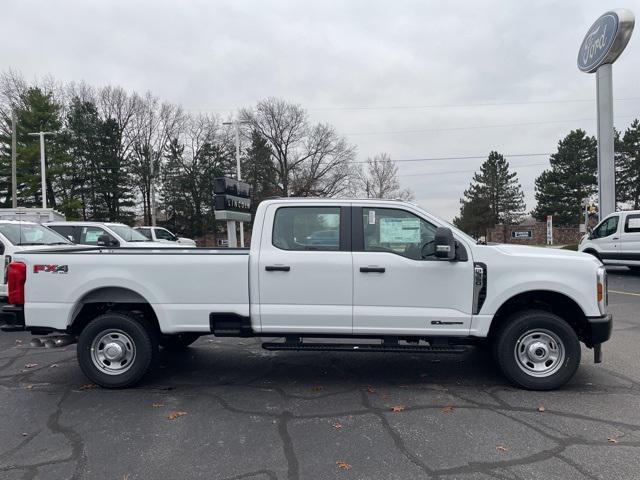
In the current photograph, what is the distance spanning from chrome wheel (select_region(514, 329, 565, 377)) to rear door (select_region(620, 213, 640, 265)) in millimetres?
12199

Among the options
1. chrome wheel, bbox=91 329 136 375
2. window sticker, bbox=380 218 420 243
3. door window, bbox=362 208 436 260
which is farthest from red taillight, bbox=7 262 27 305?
window sticker, bbox=380 218 420 243

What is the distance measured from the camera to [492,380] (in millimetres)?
5137

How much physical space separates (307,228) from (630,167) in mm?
60664

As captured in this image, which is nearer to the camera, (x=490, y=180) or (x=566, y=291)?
(x=566, y=291)

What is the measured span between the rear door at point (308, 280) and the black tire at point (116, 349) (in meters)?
1.31

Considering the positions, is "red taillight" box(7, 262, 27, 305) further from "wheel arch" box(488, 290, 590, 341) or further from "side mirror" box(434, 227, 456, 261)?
"wheel arch" box(488, 290, 590, 341)

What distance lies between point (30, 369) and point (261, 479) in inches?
166

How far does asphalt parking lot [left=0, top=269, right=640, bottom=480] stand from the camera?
3299 millimetres

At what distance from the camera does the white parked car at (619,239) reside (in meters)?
14.4

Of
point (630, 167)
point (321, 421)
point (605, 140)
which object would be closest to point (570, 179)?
point (630, 167)

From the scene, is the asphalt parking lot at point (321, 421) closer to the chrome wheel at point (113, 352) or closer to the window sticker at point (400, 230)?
the chrome wheel at point (113, 352)

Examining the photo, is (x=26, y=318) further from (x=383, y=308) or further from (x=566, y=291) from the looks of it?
(x=566, y=291)

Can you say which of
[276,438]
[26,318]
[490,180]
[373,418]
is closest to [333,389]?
[373,418]

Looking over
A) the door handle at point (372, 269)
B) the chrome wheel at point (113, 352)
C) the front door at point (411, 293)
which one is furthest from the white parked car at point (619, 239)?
the chrome wheel at point (113, 352)
